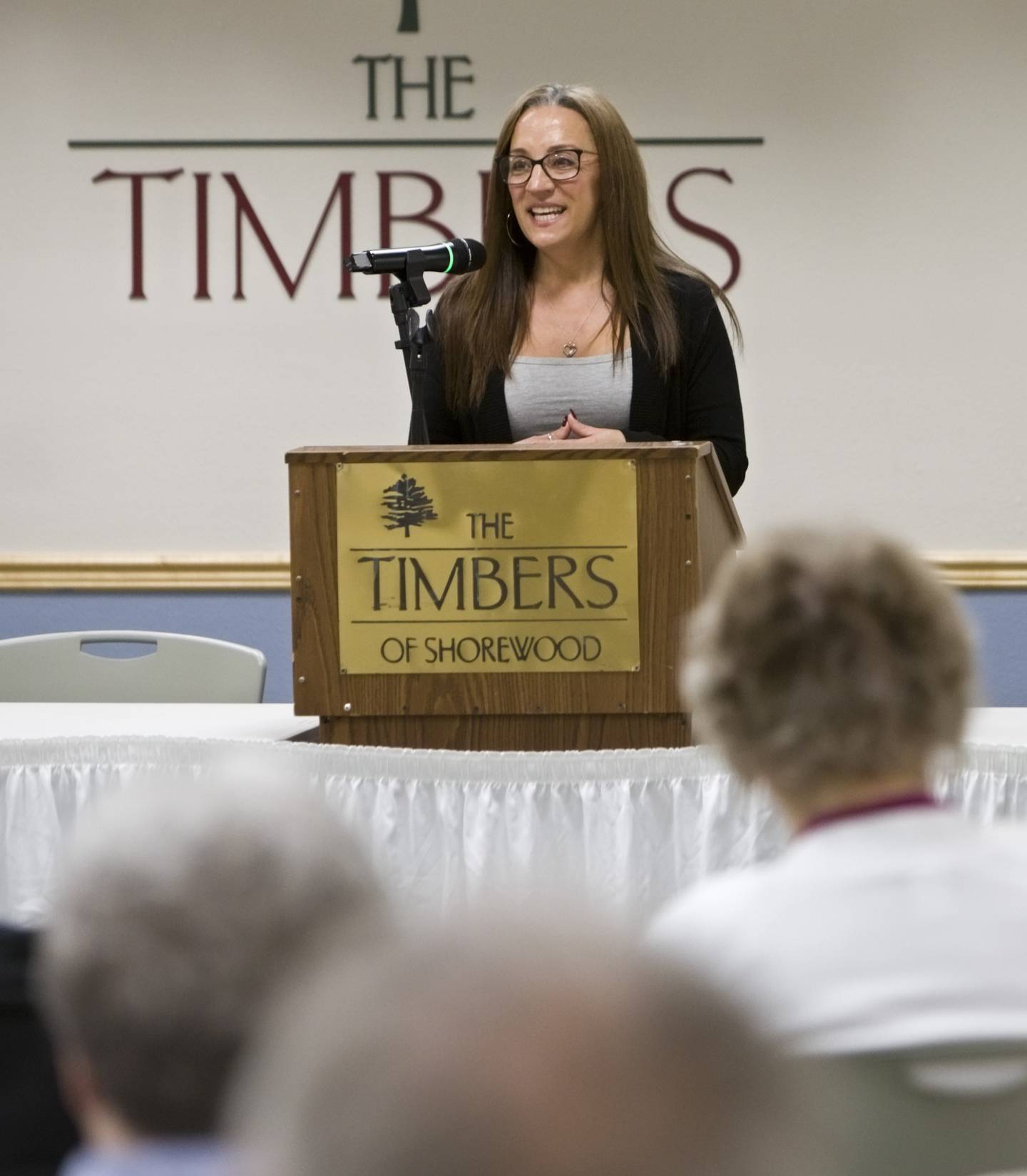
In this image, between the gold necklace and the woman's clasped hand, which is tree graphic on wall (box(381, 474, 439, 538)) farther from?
the gold necklace

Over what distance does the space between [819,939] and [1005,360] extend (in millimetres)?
3793

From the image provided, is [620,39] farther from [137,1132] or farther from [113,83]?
[137,1132]

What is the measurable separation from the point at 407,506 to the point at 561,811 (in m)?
0.37

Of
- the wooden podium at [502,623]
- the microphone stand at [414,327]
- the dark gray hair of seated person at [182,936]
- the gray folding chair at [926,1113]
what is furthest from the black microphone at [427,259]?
the dark gray hair of seated person at [182,936]

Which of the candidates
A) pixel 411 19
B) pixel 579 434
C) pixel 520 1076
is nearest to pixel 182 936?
pixel 520 1076

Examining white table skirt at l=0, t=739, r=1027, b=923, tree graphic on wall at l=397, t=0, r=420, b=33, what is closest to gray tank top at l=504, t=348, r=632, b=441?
white table skirt at l=0, t=739, r=1027, b=923

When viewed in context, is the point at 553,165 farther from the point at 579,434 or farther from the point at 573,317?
the point at 579,434

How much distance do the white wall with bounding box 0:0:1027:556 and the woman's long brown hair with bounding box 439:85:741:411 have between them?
1977mm

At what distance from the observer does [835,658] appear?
97cm

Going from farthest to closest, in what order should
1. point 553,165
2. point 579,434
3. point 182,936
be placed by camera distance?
point 553,165 < point 579,434 < point 182,936

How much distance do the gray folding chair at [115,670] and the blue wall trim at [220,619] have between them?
1321 millimetres

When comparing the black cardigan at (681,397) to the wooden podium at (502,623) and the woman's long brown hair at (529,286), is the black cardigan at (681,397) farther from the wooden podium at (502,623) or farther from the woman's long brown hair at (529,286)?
the wooden podium at (502,623)

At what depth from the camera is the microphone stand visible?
6.98 feet

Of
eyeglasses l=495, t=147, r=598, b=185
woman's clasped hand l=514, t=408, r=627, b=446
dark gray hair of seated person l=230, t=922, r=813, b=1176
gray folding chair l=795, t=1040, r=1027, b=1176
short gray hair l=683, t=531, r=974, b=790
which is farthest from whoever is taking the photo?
eyeglasses l=495, t=147, r=598, b=185
